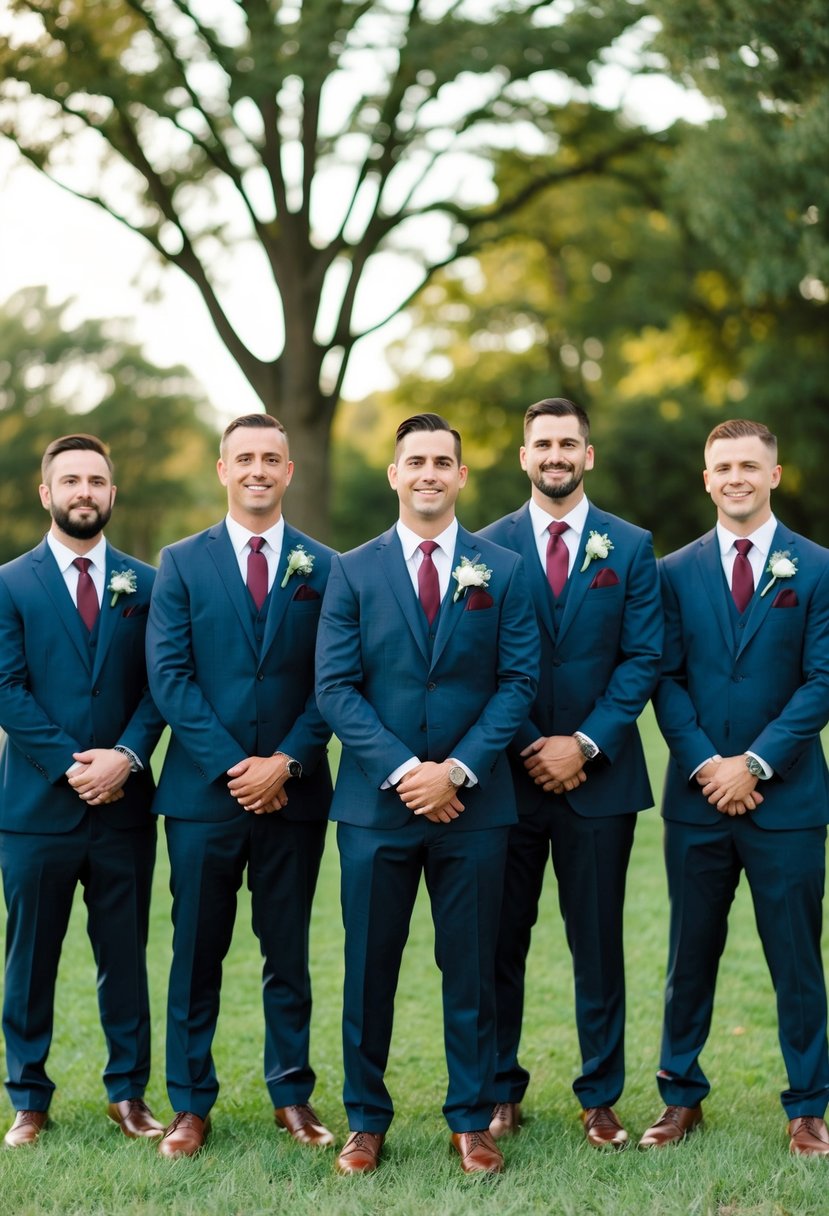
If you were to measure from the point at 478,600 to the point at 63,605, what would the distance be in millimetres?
1698

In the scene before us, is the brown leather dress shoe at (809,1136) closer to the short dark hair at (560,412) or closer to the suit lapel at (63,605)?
the short dark hair at (560,412)

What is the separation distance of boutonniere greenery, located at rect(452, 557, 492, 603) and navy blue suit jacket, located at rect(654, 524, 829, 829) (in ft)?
2.90

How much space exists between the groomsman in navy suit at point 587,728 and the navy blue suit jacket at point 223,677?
89 centimetres

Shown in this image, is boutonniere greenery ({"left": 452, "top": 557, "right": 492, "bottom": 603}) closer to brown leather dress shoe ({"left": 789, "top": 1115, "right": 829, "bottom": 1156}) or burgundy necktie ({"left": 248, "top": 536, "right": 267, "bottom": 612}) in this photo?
burgundy necktie ({"left": 248, "top": 536, "right": 267, "bottom": 612})

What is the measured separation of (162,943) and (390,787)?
15.6 ft

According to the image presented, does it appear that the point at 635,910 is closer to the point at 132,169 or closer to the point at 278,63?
the point at 278,63

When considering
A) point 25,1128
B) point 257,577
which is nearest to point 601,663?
point 257,577

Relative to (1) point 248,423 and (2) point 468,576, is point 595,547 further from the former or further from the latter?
(1) point 248,423

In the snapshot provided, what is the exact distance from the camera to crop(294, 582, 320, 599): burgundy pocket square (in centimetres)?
534

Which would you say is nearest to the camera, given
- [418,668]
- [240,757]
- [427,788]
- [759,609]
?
[427,788]

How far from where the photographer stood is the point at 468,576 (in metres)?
4.98

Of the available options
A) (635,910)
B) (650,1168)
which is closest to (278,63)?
(635,910)

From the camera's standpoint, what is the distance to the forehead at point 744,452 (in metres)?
5.25

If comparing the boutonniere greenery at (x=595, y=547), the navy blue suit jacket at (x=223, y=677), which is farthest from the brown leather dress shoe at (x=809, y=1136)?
the boutonniere greenery at (x=595, y=547)
